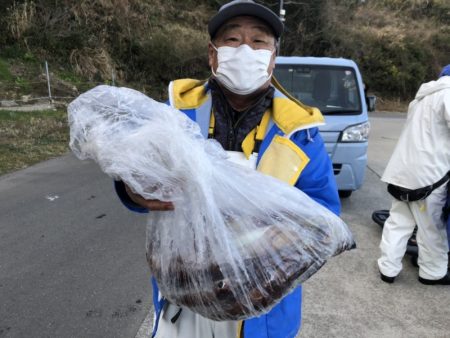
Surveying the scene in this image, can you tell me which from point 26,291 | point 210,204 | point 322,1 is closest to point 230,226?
point 210,204

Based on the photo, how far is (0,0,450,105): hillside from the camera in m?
13.8

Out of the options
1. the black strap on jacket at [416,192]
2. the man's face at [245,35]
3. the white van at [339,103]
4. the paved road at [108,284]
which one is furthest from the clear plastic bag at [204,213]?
the white van at [339,103]

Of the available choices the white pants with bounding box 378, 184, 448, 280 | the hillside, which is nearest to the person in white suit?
the white pants with bounding box 378, 184, 448, 280

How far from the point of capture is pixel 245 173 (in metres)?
1.21

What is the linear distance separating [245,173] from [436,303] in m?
2.65

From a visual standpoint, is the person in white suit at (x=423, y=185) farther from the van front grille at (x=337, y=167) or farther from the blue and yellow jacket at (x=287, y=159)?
the blue and yellow jacket at (x=287, y=159)

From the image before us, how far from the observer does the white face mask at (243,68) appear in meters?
1.52

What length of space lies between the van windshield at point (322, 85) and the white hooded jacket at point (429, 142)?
2027 mm

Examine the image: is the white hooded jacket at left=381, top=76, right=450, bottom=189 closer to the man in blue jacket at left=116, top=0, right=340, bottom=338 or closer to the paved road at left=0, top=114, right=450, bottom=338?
the paved road at left=0, top=114, right=450, bottom=338

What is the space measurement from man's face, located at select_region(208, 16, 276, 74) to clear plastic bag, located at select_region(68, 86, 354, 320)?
19.9 inches

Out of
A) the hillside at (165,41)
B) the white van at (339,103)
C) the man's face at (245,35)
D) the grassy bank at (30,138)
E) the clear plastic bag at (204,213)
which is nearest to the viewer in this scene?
the clear plastic bag at (204,213)

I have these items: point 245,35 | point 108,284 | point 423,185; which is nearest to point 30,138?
point 108,284

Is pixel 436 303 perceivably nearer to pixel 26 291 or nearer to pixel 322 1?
pixel 26 291

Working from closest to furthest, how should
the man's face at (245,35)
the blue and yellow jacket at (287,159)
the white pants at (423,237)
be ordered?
the blue and yellow jacket at (287,159) < the man's face at (245,35) < the white pants at (423,237)
